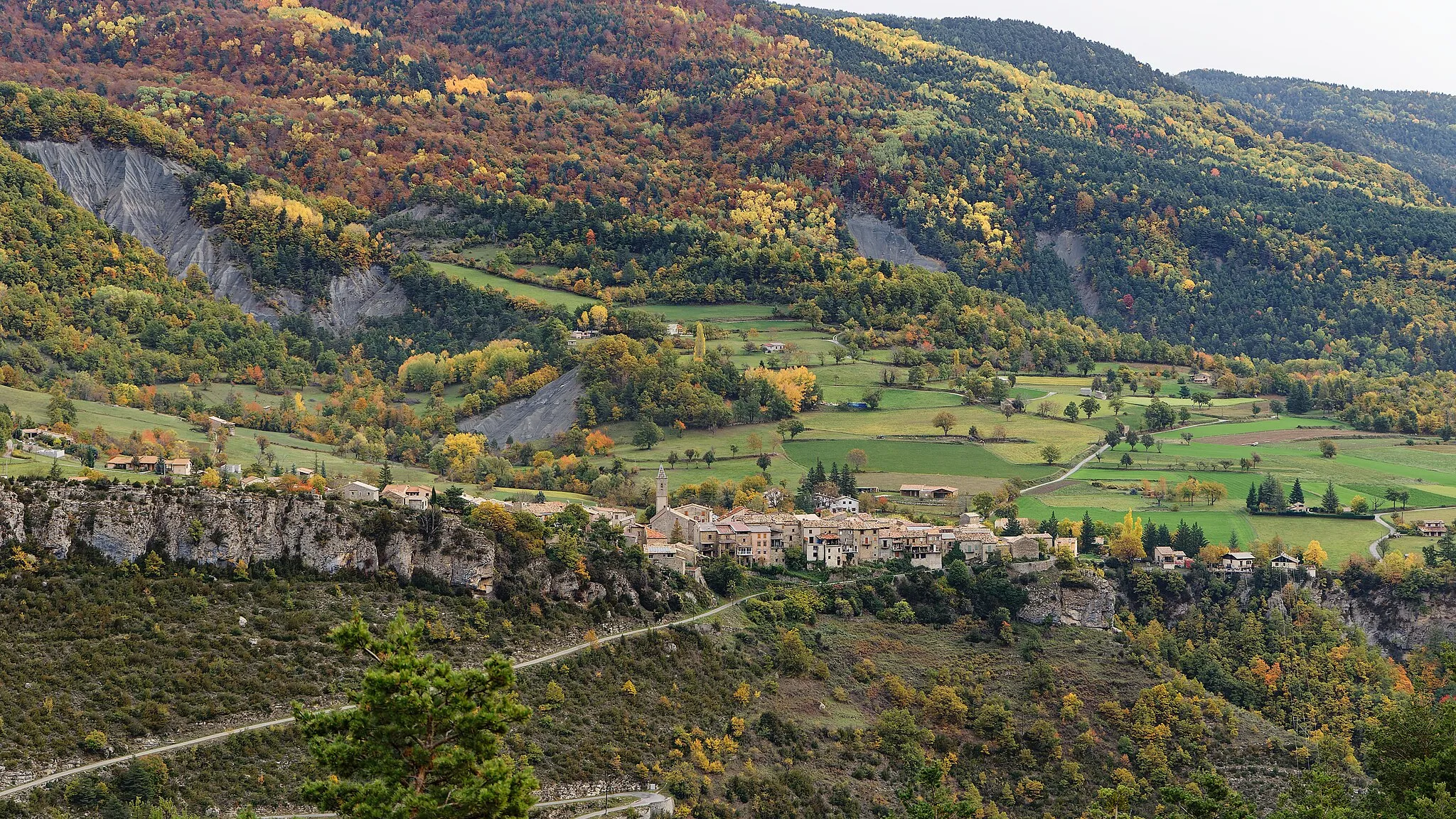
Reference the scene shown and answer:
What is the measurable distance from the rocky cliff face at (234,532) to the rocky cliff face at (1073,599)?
91.7ft

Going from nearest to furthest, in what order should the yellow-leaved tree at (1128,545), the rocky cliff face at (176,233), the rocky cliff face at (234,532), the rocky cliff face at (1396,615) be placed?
1. the rocky cliff face at (234,532)
2. the rocky cliff face at (1396,615)
3. the yellow-leaved tree at (1128,545)
4. the rocky cliff face at (176,233)

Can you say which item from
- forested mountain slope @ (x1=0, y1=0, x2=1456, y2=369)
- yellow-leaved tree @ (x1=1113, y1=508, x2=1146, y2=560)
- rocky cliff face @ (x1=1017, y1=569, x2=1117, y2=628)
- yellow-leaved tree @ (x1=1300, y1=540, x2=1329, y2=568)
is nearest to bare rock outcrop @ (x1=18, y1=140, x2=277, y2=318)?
forested mountain slope @ (x1=0, y1=0, x2=1456, y2=369)

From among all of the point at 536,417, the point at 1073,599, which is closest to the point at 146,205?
the point at 536,417

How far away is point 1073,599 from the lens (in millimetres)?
90562

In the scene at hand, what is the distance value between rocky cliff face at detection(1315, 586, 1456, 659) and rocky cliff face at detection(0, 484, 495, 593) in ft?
149

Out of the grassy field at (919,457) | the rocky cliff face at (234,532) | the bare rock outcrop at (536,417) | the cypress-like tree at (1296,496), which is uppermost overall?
the rocky cliff face at (234,532)

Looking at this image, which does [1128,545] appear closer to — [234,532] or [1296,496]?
[1296,496]

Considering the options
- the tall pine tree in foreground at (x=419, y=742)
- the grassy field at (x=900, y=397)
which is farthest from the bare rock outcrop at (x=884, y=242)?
the tall pine tree in foreground at (x=419, y=742)

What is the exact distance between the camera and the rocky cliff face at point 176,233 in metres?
144

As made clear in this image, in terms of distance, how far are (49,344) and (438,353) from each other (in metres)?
29.4

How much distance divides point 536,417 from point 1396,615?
54.6 m

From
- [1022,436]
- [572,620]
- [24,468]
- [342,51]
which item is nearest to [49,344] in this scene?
[24,468]

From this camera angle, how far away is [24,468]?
79.9 metres

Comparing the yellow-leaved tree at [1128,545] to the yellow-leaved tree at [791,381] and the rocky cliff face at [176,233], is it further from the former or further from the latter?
the rocky cliff face at [176,233]
